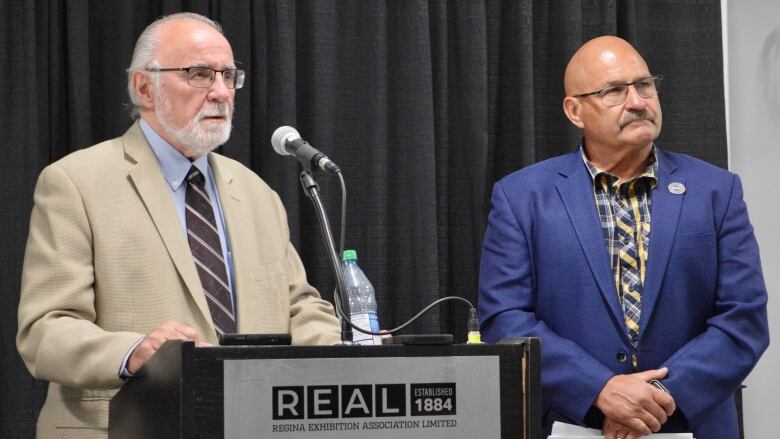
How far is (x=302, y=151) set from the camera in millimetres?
2240

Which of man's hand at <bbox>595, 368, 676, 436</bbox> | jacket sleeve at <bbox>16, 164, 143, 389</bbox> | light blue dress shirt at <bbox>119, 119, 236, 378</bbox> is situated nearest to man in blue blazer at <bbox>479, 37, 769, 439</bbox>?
man's hand at <bbox>595, 368, 676, 436</bbox>

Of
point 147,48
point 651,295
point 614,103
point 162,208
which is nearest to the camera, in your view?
point 162,208

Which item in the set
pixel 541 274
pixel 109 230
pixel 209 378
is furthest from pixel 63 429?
pixel 541 274

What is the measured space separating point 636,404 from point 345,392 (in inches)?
49.8

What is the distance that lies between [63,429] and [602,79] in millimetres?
1790

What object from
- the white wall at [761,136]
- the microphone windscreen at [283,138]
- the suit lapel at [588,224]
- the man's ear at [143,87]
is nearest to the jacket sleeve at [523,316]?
the suit lapel at [588,224]

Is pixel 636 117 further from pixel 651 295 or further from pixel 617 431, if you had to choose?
pixel 617 431

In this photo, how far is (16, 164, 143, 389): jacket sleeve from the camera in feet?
7.17

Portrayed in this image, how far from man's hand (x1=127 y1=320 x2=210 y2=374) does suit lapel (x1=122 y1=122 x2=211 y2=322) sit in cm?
40

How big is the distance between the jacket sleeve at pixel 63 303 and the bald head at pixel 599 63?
153 cm

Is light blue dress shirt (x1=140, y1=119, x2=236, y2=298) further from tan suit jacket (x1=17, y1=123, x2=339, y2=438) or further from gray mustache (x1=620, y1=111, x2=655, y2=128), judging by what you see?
gray mustache (x1=620, y1=111, x2=655, y2=128)

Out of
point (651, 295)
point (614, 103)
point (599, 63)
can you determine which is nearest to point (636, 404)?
point (651, 295)

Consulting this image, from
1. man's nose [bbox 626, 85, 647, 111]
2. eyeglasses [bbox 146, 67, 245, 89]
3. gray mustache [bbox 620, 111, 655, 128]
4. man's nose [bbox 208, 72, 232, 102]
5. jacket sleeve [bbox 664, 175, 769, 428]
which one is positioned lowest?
jacket sleeve [bbox 664, 175, 769, 428]

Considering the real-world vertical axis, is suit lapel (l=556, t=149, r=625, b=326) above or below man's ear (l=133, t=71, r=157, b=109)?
below
